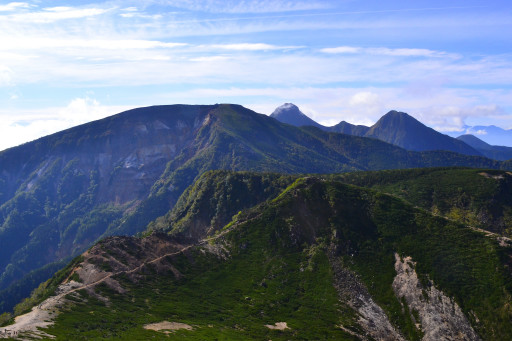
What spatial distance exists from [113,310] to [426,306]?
129 metres

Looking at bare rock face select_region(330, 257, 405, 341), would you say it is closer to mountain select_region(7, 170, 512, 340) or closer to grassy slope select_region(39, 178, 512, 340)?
mountain select_region(7, 170, 512, 340)

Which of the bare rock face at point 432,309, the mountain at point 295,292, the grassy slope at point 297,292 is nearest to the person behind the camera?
the mountain at point 295,292

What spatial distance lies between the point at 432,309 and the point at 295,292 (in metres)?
60.3

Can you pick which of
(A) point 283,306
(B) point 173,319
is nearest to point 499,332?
(A) point 283,306

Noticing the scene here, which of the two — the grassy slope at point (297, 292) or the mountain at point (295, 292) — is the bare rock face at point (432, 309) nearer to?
the mountain at point (295, 292)

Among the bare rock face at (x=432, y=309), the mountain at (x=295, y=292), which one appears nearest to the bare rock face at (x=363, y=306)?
the mountain at (x=295, y=292)

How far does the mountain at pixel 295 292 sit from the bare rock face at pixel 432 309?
0.44m

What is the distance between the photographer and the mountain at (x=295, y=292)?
12875 centimetres

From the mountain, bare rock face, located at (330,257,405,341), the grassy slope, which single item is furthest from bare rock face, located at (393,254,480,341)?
bare rock face, located at (330,257,405,341)

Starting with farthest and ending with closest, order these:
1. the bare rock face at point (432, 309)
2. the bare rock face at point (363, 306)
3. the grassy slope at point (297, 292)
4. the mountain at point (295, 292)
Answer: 1. the bare rock face at point (363, 306)
2. the bare rock face at point (432, 309)
3. the grassy slope at point (297, 292)
4. the mountain at point (295, 292)

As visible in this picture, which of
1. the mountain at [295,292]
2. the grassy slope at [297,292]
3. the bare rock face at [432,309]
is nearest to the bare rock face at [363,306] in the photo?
the mountain at [295,292]

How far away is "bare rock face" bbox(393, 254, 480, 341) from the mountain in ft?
1.43

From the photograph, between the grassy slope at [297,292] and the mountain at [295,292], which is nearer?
the mountain at [295,292]

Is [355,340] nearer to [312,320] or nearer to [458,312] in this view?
[312,320]
